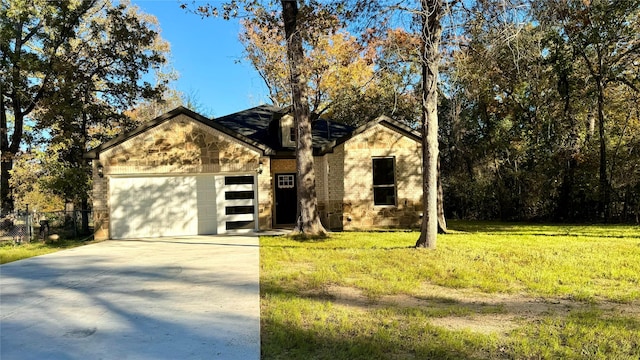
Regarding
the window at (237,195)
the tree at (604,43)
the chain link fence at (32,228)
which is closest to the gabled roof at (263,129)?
the window at (237,195)

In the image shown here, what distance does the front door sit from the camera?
17.5 m

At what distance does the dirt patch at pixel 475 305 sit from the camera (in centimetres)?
474

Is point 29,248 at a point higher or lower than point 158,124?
lower

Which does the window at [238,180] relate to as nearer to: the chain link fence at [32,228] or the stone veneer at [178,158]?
the stone veneer at [178,158]

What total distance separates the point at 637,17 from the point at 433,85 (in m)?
11.2

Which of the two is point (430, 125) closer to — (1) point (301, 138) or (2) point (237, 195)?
(1) point (301, 138)

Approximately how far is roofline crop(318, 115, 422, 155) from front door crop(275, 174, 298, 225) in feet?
7.06

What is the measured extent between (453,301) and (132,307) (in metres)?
4.29

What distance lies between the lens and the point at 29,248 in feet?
40.7

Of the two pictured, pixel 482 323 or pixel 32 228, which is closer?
pixel 482 323

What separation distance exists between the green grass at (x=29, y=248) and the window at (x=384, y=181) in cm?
1038

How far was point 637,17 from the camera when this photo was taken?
15523mm

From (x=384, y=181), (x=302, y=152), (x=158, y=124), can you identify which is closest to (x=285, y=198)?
(x=384, y=181)

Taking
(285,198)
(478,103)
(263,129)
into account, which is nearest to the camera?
(285,198)
